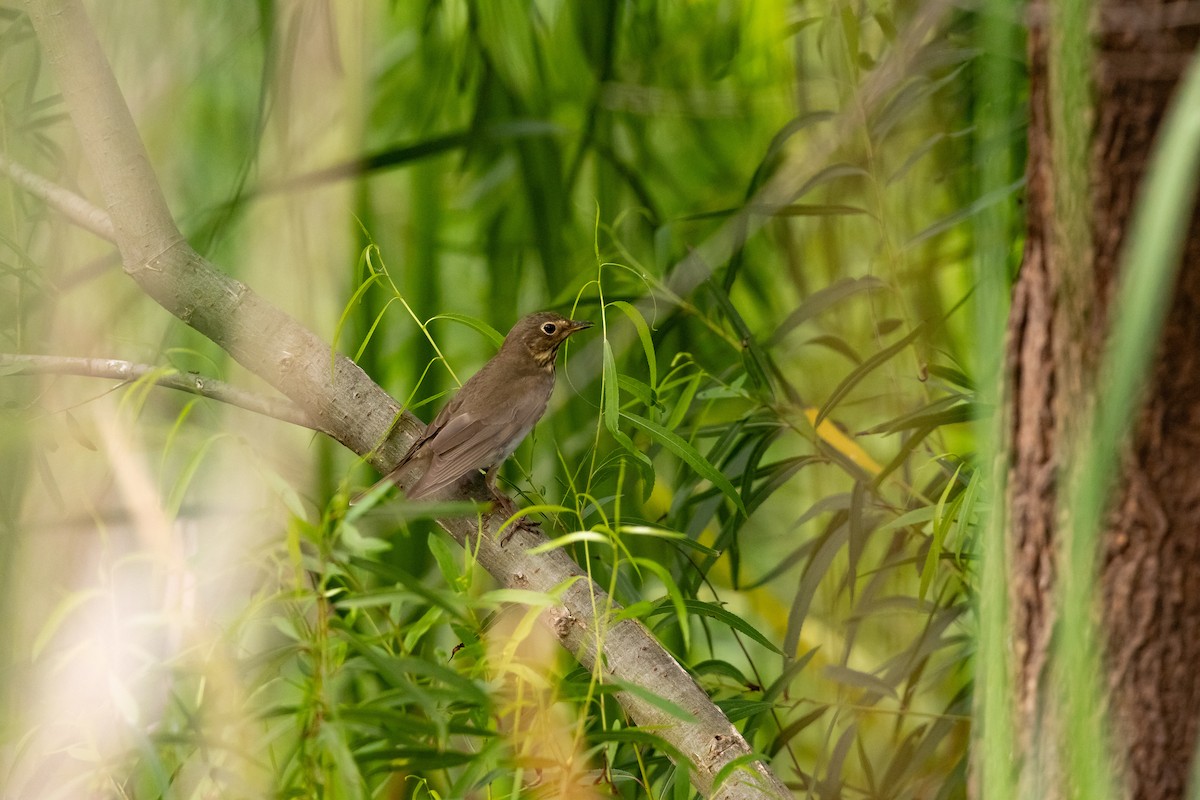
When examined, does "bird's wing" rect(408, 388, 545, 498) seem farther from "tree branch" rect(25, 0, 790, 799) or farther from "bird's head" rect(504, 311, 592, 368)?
"tree branch" rect(25, 0, 790, 799)

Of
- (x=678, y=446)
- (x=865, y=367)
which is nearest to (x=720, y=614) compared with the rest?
(x=678, y=446)

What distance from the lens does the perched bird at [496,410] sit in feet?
5.87

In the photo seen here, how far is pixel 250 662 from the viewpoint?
940mm

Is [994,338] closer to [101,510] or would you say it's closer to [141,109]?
[101,510]

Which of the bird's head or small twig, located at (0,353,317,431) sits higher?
small twig, located at (0,353,317,431)

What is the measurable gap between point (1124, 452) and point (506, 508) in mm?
1112

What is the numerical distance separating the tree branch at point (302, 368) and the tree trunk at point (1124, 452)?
39 cm

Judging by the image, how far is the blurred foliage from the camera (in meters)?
0.97

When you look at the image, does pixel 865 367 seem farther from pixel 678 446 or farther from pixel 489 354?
pixel 489 354

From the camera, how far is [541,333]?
7.18 ft

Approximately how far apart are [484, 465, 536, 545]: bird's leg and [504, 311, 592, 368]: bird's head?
0.91ft

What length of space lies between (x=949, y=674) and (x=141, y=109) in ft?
5.69

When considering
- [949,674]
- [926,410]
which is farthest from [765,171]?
[949,674]

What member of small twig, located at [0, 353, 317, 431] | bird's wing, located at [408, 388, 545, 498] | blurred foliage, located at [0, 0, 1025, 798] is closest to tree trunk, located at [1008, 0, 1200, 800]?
blurred foliage, located at [0, 0, 1025, 798]
